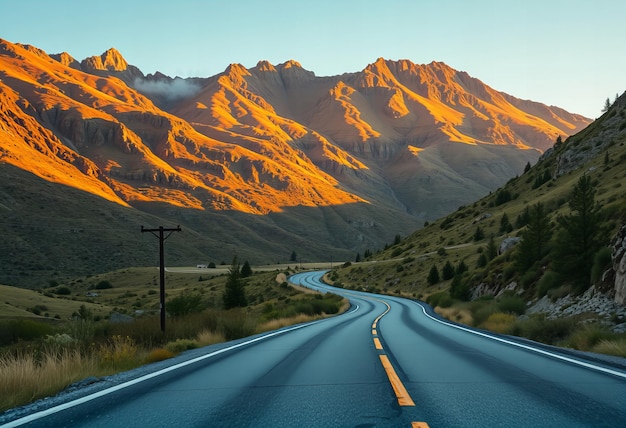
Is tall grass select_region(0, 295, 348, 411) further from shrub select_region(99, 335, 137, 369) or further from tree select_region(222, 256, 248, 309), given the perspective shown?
tree select_region(222, 256, 248, 309)

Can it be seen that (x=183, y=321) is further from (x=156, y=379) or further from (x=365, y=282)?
(x=365, y=282)

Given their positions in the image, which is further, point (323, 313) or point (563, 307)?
point (323, 313)

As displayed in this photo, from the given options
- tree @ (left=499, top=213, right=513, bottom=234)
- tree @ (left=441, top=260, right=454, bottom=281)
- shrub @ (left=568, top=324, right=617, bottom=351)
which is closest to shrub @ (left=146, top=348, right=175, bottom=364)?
shrub @ (left=568, top=324, right=617, bottom=351)

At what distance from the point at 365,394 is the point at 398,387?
0.63 meters

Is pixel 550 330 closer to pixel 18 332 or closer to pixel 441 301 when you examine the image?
pixel 441 301

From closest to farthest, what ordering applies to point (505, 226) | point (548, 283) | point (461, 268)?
point (548, 283) → point (461, 268) → point (505, 226)

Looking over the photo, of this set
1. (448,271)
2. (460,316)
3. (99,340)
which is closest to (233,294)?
(448,271)

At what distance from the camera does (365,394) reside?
6699mm

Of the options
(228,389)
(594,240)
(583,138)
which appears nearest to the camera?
(228,389)

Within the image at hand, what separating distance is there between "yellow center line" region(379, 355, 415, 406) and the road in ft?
0.06

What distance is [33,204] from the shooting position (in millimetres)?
119875

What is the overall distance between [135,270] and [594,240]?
300 feet

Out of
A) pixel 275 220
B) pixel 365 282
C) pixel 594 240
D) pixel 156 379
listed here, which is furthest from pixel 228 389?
pixel 275 220

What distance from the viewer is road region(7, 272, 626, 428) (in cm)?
545
